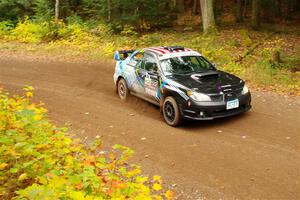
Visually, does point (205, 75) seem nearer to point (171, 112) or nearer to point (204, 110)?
point (204, 110)

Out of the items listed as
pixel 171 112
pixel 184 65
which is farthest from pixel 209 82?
pixel 171 112

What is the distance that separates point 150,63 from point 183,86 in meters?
1.62

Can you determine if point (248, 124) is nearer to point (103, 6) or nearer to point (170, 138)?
point (170, 138)

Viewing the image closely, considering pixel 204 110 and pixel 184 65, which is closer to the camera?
pixel 204 110

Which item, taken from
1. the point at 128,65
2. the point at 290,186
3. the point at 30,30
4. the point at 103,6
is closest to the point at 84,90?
the point at 128,65

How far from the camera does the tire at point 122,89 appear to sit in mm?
10301

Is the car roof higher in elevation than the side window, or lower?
higher

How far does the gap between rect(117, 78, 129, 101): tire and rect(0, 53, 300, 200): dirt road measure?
21cm

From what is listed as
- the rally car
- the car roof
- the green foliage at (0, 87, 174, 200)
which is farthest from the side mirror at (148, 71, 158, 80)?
the green foliage at (0, 87, 174, 200)

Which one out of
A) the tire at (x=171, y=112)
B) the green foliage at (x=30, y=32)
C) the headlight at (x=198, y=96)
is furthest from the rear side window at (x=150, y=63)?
the green foliage at (x=30, y=32)

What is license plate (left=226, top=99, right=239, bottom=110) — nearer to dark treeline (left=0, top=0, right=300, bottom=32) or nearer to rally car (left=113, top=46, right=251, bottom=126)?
rally car (left=113, top=46, right=251, bottom=126)

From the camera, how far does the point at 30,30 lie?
68.5 feet

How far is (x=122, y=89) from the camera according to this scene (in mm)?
10508

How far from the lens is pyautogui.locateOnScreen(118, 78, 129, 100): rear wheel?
1030 cm
